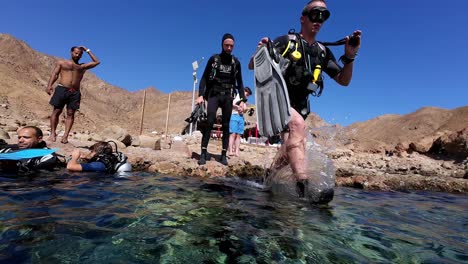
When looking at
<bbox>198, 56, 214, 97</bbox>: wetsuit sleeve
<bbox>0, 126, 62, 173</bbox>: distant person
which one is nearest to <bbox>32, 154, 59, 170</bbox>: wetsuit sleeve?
<bbox>0, 126, 62, 173</bbox>: distant person

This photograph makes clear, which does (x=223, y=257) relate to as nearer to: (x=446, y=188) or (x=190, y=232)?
(x=190, y=232)

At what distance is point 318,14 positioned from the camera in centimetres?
379

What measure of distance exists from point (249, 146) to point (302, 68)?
28.2 feet

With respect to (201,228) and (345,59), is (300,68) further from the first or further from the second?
(201,228)

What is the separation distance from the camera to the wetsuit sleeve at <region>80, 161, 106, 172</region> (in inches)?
185

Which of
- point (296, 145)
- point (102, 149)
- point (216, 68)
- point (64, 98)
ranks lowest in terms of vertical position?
point (102, 149)

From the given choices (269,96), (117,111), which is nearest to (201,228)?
(269,96)

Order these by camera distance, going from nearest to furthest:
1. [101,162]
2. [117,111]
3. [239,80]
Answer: [101,162], [239,80], [117,111]

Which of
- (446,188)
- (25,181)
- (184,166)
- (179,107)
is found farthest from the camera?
(179,107)

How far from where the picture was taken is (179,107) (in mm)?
49125

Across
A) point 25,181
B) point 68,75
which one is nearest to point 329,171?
point 25,181

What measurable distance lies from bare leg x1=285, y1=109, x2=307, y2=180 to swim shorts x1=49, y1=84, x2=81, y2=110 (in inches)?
183

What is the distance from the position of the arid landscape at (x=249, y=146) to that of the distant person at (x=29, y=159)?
1.23m

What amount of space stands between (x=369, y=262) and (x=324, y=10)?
9.33 feet
